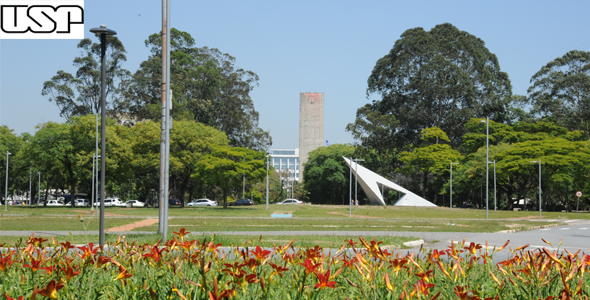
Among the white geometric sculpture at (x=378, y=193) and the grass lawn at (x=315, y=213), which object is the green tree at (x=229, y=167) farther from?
the white geometric sculpture at (x=378, y=193)

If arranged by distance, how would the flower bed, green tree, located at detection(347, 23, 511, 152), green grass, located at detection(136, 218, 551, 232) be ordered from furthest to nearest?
green tree, located at detection(347, 23, 511, 152) < green grass, located at detection(136, 218, 551, 232) < the flower bed

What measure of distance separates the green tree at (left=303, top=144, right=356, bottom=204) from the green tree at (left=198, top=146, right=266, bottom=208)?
33388 millimetres

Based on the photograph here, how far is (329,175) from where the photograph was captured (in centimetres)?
7994

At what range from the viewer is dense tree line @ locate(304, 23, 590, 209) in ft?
204

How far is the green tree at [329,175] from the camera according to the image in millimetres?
79438

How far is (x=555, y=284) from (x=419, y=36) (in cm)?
6790

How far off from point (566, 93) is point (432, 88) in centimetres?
1916

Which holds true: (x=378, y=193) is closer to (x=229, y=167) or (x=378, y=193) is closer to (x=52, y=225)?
(x=229, y=167)

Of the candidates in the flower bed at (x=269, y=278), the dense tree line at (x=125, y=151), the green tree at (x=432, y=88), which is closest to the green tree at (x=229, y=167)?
the dense tree line at (x=125, y=151)

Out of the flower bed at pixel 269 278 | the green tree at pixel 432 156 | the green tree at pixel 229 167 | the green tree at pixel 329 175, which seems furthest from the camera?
the green tree at pixel 329 175

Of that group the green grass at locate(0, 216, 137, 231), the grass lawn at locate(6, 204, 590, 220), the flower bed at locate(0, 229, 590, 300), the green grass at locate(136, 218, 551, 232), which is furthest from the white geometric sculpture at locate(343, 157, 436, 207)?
the flower bed at locate(0, 229, 590, 300)

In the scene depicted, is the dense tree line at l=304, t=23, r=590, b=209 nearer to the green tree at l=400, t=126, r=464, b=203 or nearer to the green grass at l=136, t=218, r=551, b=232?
the green tree at l=400, t=126, r=464, b=203

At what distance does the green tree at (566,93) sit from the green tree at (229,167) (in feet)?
139

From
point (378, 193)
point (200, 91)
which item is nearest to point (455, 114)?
point (378, 193)
